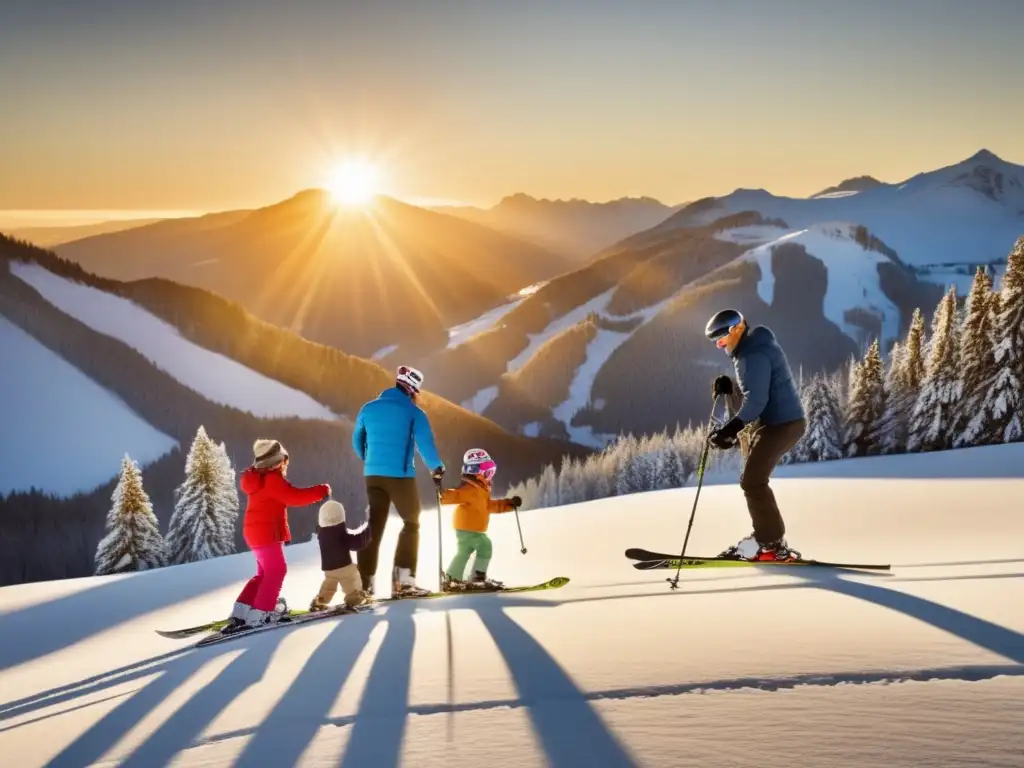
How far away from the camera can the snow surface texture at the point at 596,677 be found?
133 inches

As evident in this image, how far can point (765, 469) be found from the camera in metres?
8.59

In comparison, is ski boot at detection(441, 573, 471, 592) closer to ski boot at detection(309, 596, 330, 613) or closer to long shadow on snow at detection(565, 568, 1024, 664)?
ski boot at detection(309, 596, 330, 613)

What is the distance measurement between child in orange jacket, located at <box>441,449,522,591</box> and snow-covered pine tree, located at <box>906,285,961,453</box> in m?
37.5

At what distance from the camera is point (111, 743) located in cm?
434

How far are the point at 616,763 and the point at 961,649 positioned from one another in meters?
2.61

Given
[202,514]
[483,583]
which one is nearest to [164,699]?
[483,583]

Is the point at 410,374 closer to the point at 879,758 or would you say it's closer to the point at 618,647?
the point at 618,647

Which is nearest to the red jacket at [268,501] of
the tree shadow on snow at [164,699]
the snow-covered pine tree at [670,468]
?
the tree shadow on snow at [164,699]

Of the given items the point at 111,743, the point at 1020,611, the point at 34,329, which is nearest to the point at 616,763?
the point at 111,743

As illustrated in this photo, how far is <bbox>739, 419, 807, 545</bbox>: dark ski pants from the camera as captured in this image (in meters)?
8.57

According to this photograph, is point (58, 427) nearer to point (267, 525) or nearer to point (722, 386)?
point (267, 525)

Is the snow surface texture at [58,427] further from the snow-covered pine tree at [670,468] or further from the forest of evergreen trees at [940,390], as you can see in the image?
the forest of evergreen trees at [940,390]

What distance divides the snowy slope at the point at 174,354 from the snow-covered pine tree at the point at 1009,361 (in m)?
155

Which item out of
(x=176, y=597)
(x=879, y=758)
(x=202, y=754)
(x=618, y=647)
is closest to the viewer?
(x=879, y=758)
